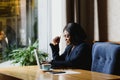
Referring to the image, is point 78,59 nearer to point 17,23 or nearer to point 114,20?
point 114,20

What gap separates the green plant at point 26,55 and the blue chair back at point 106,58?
1250 millimetres

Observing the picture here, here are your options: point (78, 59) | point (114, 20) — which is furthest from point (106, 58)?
point (114, 20)

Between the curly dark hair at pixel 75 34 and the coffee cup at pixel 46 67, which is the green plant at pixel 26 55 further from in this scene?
the coffee cup at pixel 46 67

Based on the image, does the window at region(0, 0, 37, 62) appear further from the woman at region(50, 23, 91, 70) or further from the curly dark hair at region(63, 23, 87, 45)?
the curly dark hair at region(63, 23, 87, 45)

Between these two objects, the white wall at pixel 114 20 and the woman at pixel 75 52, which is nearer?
the woman at pixel 75 52

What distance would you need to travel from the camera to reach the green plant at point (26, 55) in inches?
181

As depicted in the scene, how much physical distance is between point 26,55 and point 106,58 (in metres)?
1.72

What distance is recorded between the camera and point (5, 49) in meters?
5.01

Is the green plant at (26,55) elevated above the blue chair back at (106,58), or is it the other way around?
the blue chair back at (106,58)

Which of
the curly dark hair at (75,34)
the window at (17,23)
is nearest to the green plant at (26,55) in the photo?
the window at (17,23)

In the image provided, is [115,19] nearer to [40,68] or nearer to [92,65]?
[92,65]

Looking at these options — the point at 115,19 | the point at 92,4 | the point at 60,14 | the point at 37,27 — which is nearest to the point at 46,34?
the point at 37,27

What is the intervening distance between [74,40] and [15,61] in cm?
142

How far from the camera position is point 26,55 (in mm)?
4641
